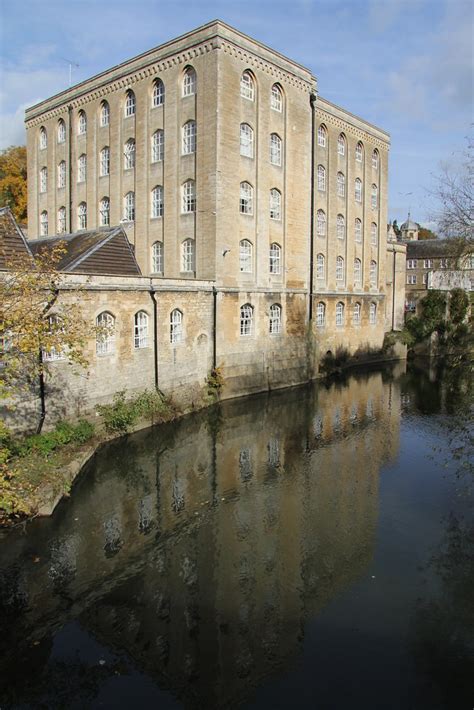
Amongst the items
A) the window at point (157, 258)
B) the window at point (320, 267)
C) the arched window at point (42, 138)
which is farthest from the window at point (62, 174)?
the window at point (320, 267)

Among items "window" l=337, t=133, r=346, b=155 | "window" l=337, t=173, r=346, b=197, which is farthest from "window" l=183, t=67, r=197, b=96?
"window" l=337, t=173, r=346, b=197

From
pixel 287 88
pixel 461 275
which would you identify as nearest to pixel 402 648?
pixel 461 275

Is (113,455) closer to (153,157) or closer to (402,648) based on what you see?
(402,648)

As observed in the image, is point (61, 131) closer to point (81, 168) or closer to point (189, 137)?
point (81, 168)

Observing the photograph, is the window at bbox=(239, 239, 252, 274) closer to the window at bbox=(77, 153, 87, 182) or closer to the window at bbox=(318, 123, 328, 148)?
the window at bbox=(318, 123, 328, 148)

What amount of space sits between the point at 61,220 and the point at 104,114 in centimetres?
716

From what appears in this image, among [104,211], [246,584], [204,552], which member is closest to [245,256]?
[104,211]

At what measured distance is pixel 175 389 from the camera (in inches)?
915

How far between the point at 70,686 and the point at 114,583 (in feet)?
8.67

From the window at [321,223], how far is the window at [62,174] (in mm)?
15706

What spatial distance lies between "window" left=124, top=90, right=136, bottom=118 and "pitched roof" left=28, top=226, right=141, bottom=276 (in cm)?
926

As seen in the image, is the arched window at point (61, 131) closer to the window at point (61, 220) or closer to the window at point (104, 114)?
the window at point (104, 114)

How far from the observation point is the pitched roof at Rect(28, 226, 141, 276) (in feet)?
71.0

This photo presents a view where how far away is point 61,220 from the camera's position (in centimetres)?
3534
